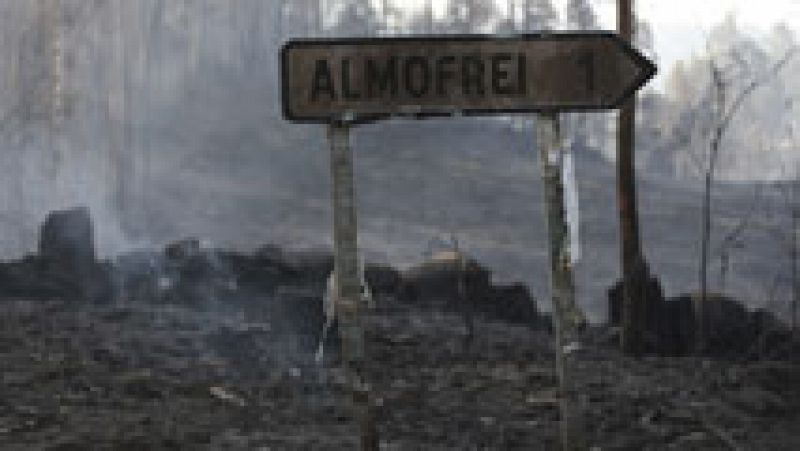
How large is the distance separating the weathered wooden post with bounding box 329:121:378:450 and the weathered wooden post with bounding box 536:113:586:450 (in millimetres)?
875

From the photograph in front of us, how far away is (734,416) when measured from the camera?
10.1 meters

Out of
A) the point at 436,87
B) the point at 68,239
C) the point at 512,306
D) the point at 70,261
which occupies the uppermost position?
the point at 436,87

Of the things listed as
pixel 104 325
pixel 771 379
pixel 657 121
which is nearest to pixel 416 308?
pixel 104 325

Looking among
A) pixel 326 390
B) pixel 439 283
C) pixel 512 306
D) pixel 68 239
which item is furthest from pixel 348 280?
pixel 68 239

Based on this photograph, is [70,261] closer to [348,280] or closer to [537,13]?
[348,280]

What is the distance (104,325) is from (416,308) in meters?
4.90

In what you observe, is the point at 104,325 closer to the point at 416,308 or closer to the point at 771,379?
the point at 416,308

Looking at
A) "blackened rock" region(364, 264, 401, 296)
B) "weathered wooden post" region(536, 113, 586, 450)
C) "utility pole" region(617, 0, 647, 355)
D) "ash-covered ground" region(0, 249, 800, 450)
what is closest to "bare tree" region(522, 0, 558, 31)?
"blackened rock" region(364, 264, 401, 296)

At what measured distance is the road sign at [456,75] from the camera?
217 inches

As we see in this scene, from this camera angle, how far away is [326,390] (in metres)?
11.7

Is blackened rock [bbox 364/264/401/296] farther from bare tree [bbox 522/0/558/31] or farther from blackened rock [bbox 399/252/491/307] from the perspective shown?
bare tree [bbox 522/0/558/31]

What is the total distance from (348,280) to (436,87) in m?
0.95

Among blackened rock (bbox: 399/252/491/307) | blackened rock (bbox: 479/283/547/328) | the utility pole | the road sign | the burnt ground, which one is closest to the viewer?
the road sign

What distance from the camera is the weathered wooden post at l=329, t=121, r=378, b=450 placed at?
5.59 metres
